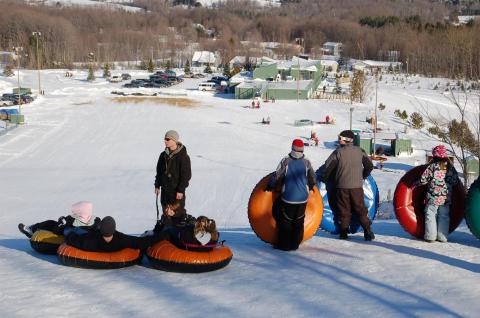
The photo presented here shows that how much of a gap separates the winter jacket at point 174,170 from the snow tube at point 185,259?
1045mm

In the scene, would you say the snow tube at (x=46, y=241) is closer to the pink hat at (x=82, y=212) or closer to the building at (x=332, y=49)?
the pink hat at (x=82, y=212)

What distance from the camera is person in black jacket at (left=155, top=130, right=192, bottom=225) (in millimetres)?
6918

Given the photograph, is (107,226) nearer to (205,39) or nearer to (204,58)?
(204,58)

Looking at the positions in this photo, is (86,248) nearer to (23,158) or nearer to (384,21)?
(23,158)

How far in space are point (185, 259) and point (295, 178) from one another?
1.49m

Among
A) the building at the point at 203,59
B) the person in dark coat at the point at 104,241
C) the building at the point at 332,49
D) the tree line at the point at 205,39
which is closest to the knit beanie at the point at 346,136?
the person in dark coat at the point at 104,241

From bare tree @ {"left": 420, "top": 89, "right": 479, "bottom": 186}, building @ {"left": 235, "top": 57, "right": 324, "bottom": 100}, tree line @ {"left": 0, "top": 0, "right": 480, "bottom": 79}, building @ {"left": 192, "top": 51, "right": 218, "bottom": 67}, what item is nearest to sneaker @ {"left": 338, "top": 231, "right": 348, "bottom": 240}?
bare tree @ {"left": 420, "top": 89, "right": 479, "bottom": 186}

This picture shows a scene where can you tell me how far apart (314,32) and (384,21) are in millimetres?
14532

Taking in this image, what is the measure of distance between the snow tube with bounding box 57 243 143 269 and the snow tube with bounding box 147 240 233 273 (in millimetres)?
225

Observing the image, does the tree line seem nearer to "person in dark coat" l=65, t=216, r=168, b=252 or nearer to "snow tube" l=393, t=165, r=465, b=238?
"snow tube" l=393, t=165, r=465, b=238

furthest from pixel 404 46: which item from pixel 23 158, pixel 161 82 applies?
pixel 23 158

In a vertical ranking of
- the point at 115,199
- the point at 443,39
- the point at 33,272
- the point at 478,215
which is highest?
the point at 443,39

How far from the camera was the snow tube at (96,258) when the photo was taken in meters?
6.07

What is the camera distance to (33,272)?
239 inches
